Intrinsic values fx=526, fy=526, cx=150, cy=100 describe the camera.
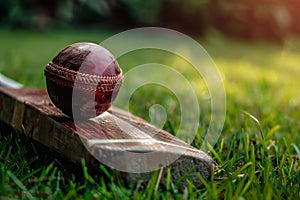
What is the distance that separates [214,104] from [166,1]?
439 cm

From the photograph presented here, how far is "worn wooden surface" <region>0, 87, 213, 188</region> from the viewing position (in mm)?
1535

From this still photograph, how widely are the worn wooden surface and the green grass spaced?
0.05 meters

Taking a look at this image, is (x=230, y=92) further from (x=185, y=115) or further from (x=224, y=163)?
(x=224, y=163)

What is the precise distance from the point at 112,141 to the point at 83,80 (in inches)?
9.9

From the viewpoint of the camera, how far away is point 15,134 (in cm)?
202

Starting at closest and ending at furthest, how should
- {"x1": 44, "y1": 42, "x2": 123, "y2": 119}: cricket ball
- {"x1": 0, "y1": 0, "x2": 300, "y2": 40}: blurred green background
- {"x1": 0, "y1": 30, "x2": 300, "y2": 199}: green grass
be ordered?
{"x1": 0, "y1": 30, "x2": 300, "y2": 199}: green grass → {"x1": 44, "y1": 42, "x2": 123, "y2": 119}: cricket ball → {"x1": 0, "y1": 0, "x2": 300, "y2": 40}: blurred green background

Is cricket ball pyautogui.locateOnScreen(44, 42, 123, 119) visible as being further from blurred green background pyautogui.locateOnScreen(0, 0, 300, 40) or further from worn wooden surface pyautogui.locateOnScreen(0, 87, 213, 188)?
blurred green background pyautogui.locateOnScreen(0, 0, 300, 40)

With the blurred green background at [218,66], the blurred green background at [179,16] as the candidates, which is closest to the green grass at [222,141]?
the blurred green background at [218,66]

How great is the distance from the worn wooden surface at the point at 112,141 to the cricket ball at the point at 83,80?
2.3 inches

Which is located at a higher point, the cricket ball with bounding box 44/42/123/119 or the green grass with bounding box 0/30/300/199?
the cricket ball with bounding box 44/42/123/119

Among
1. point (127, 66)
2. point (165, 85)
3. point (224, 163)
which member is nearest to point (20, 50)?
point (127, 66)

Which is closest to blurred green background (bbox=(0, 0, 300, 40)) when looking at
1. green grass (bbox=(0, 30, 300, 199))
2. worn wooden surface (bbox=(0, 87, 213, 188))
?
green grass (bbox=(0, 30, 300, 199))

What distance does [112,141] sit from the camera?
160 cm

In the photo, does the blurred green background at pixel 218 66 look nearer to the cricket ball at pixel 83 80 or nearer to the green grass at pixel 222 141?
the green grass at pixel 222 141
